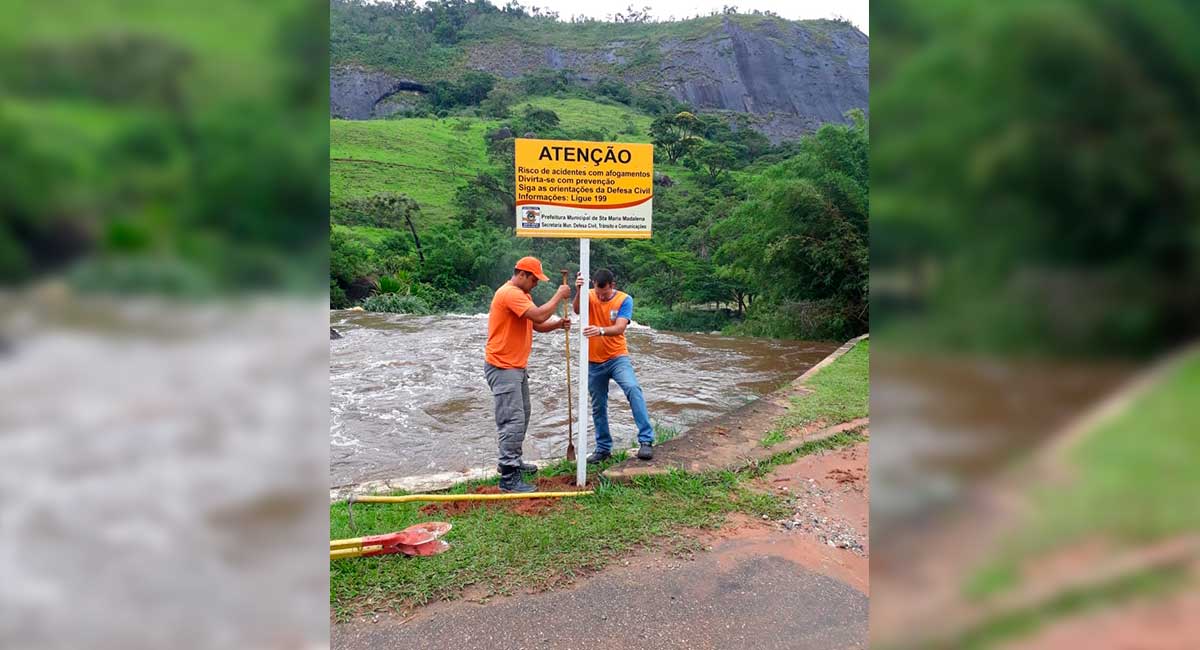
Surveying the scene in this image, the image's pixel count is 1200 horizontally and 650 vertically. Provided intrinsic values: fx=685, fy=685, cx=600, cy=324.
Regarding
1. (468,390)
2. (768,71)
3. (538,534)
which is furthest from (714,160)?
(538,534)

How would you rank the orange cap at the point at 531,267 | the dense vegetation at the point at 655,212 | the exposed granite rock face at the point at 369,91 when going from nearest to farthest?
the orange cap at the point at 531,267 < the dense vegetation at the point at 655,212 < the exposed granite rock face at the point at 369,91

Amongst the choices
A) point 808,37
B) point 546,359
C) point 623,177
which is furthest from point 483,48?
point 623,177

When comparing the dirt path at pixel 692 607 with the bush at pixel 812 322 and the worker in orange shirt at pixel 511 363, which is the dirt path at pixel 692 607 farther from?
the bush at pixel 812 322

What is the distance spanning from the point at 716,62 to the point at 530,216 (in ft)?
268

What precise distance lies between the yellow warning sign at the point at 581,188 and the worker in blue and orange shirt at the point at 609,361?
74cm

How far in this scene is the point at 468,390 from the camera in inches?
386

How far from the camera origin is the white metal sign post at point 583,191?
455 cm

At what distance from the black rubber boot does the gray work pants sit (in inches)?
1.5

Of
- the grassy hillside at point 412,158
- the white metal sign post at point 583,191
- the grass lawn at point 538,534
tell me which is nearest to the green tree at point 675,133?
the grassy hillside at point 412,158
